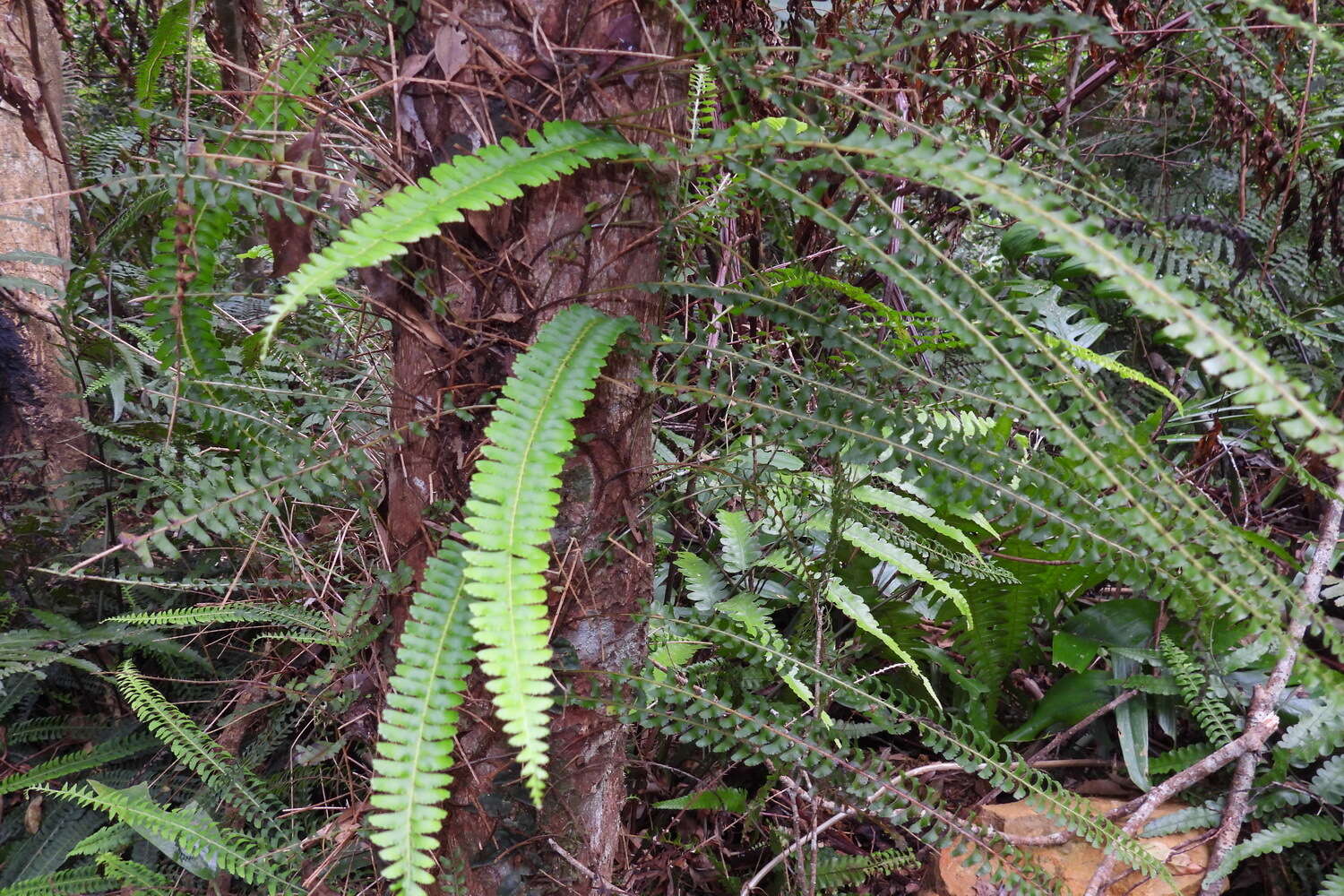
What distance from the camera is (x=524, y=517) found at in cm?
79

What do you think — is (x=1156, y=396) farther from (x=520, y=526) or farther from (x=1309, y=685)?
(x=520, y=526)

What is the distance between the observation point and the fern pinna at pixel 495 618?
28.2 inches

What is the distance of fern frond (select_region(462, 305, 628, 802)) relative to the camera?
706 mm

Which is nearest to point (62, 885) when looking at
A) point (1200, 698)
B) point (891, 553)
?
point (891, 553)

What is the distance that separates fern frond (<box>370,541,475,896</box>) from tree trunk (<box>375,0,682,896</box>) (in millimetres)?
230

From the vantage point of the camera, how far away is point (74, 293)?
5.36 feet

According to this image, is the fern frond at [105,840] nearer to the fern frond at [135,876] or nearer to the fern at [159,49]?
A: the fern frond at [135,876]

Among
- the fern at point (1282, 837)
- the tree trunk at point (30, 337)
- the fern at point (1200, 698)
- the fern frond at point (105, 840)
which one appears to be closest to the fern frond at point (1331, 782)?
the fern at point (1282, 837)

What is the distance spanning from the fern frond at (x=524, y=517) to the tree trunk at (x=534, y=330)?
0.15 meters

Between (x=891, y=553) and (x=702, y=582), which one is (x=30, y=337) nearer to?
(x=702, y=582)

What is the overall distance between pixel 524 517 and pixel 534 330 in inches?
13.8

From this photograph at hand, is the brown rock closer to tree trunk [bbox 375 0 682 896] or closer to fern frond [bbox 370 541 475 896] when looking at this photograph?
tree trunk [bbox 375 0 682 896]

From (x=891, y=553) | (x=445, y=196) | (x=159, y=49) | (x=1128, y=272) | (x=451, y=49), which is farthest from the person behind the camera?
(x=891, y=553)

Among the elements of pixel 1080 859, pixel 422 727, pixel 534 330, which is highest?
pixel 534 330
